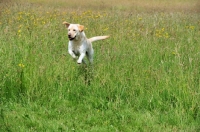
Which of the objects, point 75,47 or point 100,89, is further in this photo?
point 75,47

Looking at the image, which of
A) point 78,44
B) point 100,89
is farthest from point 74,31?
point 100,89

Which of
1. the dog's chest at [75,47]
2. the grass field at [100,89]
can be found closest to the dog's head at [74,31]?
the dog's chest at [75,47]

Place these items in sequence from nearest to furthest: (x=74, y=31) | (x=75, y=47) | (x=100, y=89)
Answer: (x=100, y=89) < (x=74, y=31) < (x=75, y=47)

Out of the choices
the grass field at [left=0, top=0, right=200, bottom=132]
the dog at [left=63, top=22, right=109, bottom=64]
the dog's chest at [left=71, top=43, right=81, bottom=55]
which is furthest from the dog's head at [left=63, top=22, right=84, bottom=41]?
the grass field at [left=0, top=0, right=200, bottom=132]

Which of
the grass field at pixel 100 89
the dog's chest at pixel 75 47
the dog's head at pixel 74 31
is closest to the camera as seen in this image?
the grass field at pixel 100 89

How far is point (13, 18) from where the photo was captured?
8.37m

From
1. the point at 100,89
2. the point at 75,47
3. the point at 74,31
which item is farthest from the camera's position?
the point at 75,47

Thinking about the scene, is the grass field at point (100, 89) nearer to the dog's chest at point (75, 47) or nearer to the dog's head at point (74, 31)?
the dog's chest at point (75, 47)

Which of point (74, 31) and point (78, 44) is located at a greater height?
point (74, 31)

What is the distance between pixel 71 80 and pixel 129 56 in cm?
125

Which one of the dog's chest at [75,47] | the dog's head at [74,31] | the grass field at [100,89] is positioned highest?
the dog's head at [74,31]

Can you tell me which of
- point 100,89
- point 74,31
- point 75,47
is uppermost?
point 74,31

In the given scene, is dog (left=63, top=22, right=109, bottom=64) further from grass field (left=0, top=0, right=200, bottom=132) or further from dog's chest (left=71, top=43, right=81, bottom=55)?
grass field (left=0, top=0, right=200, bottom=132)

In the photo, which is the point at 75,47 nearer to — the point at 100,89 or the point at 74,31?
the point at 74,31
